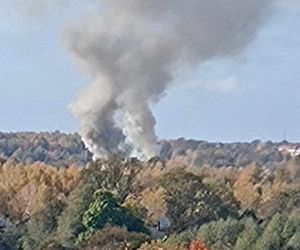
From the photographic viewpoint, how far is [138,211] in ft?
173

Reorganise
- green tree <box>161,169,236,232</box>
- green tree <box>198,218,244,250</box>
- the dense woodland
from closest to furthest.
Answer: the dense woodland → green tree <box>198,218,244,250</box> → green tree <box>161,169,236,232</box>

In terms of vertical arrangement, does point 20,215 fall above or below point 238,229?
above

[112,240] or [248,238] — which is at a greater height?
[248,238]

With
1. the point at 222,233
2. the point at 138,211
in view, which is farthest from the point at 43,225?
the point at 222,233

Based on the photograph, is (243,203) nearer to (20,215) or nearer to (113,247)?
(20,215)

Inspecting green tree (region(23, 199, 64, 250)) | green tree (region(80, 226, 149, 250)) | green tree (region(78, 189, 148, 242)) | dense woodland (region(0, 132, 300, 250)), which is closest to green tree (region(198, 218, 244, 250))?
dense woodland (region(0, 132, 300, 250))

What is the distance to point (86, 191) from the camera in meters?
52.3

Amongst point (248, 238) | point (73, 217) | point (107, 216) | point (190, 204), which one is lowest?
point (248, 238)

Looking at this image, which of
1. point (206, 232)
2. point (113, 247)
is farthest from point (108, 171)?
point (113, 247)

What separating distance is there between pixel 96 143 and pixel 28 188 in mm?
26690

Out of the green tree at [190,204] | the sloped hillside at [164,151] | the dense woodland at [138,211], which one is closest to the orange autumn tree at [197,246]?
the dense woodland at [138,211]

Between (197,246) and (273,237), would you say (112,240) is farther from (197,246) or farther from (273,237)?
(273,237)

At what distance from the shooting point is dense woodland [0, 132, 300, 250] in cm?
4216

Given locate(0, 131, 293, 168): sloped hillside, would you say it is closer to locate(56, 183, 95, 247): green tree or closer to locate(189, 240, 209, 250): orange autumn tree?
locate(56, 183, 95, 247): green tree
